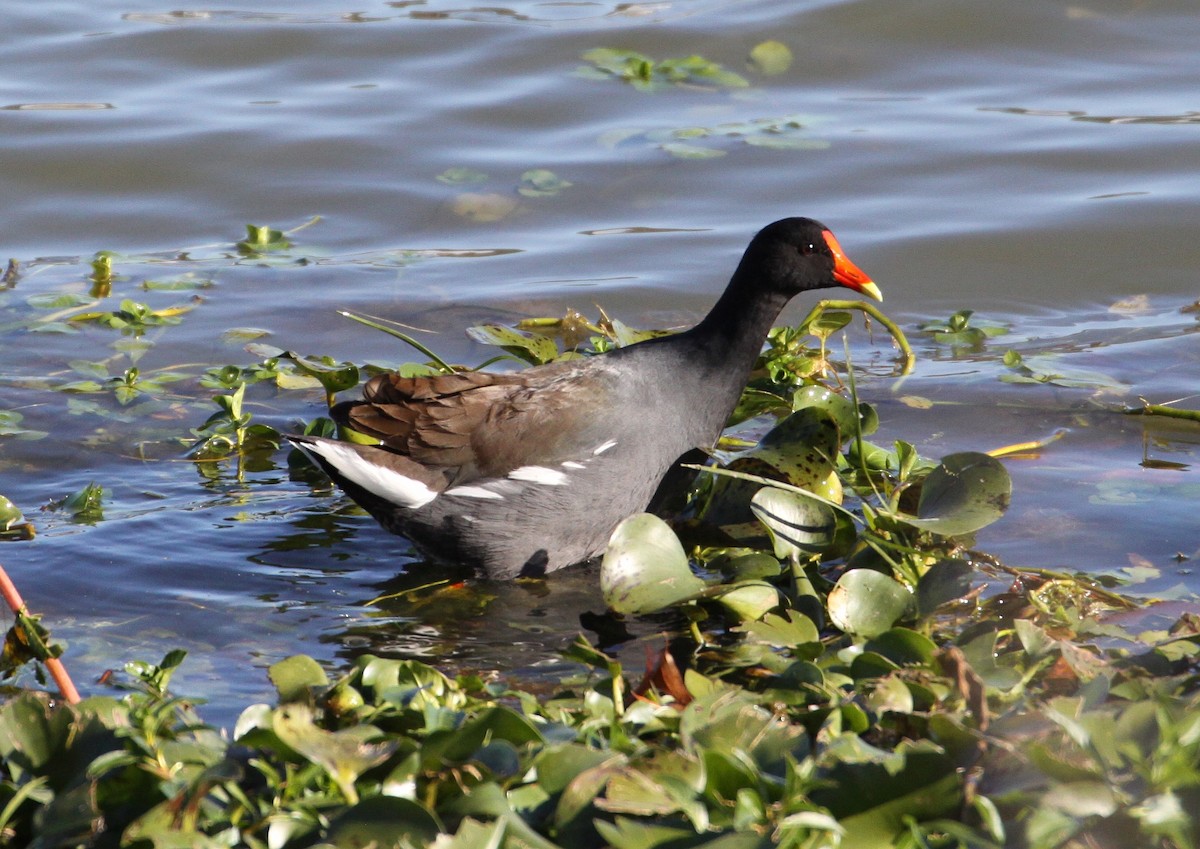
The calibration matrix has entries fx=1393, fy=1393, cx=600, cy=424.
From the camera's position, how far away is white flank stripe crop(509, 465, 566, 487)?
4035mm

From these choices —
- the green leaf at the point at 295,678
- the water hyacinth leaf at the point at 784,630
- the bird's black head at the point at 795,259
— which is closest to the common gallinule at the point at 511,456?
the bird's black head at the point at 795,259

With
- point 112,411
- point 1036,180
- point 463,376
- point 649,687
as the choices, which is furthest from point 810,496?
point 1036,180

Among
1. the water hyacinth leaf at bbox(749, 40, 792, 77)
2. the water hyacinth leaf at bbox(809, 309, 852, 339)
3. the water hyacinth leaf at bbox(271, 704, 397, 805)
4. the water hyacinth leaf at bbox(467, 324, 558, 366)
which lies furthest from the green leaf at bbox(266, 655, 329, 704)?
the water hyacinth leaf at bbox(749, 40, 792, 77)

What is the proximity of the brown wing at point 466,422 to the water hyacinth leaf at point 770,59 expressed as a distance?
5.02m

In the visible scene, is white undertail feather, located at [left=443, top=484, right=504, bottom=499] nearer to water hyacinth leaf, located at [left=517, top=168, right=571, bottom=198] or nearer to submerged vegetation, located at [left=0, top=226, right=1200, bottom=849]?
submerged vegetation, located at [left=0, top=226, right=1200, bottom=849]

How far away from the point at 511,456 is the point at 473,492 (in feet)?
0.50

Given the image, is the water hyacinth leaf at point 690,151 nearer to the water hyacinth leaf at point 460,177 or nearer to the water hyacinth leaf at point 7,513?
the water hyacinth leaf at point 460,177

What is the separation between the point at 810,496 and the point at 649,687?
86 cm

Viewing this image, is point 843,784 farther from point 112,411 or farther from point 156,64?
point 156,64

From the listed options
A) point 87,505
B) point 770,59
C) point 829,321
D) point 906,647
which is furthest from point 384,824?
point 770,59

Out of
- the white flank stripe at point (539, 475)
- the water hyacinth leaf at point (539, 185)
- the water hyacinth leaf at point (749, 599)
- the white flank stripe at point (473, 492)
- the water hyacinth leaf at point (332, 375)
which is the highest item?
the water hyacinth leaf at point (539, 185)

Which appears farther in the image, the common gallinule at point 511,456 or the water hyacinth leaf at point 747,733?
the common gallinule at point 511,456

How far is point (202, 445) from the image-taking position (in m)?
4.81

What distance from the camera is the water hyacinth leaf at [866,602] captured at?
3254 mm
